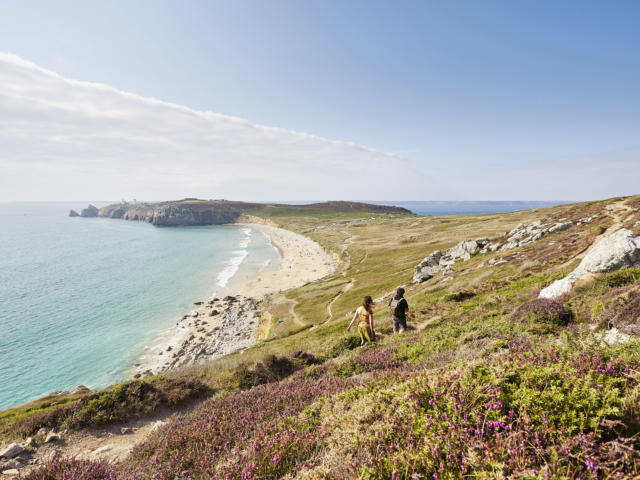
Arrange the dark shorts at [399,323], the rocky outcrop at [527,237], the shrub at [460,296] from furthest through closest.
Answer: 1. the rocky outcrop at [527,237]
2. the shrub at [460,296]
3. the dark shorts at [399,323]

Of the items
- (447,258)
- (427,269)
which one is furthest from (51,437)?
(447,258)

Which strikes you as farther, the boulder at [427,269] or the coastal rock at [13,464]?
the boulder at [427,269]

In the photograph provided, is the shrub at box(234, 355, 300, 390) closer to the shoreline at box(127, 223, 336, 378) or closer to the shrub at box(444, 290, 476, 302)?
the shrub at box(444, 290, 476, 302)

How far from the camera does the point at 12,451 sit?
9.34 m

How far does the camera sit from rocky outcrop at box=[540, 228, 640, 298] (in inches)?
565

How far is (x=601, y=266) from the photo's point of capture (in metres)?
15.2

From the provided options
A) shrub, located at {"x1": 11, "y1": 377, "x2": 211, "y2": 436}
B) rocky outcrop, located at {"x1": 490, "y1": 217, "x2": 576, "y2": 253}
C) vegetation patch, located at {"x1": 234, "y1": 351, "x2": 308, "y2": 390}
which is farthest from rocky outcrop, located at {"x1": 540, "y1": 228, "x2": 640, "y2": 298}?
rocky outcrop, located at {"x1": 490, "y1": 217, "x2": 576, "y2": 253}

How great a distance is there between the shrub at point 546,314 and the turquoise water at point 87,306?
43948mm

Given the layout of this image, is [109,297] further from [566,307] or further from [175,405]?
[566,307]

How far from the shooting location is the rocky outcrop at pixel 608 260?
Answer: 47.1ft

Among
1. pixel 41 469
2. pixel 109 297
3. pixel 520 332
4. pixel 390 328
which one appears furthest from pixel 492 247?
pixel 109 297

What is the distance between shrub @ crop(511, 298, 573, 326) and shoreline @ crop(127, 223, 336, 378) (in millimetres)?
35605

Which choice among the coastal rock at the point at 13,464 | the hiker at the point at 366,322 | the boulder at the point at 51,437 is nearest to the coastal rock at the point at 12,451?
the coastal rock at the point at 13,464

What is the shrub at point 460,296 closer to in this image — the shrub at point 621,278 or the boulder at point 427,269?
the shrub at point 621,278
